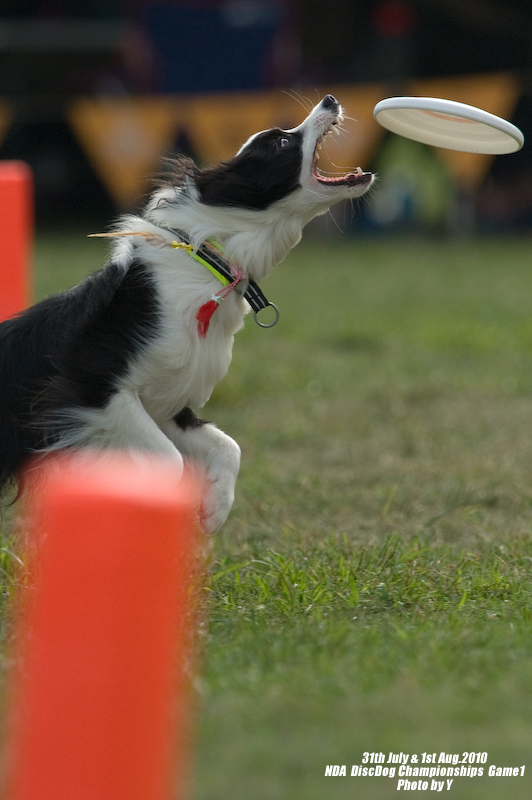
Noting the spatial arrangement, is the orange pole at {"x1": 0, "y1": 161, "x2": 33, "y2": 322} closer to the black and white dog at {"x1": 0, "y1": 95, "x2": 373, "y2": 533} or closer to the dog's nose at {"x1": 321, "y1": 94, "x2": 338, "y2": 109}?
the black and white dog at {"x1": 0, "y1": 95, "x2": 373, "y2": 533}

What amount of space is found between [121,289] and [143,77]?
13.1 m

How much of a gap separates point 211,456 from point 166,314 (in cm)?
57

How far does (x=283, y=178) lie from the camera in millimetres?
3529

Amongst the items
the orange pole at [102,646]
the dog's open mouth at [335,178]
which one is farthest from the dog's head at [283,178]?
the orange pole at [102,646]

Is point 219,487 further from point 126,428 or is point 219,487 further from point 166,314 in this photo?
point 166,314

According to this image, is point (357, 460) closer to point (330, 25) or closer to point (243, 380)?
point (243, 380)

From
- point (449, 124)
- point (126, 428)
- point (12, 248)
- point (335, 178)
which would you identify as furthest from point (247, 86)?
point (126, 428)

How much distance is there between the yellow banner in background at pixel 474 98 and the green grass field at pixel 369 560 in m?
5.19

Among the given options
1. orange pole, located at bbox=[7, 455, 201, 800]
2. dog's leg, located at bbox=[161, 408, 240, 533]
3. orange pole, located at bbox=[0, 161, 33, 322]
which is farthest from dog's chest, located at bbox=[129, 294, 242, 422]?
orange pole, located at bbox=[0, 161, 33, 322]

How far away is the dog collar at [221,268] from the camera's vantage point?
136 inches

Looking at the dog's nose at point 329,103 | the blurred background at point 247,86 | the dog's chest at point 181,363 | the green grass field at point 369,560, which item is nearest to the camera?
the green grass field at point 369,560

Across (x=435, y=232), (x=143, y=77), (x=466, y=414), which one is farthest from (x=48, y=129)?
(x=466, y=414)

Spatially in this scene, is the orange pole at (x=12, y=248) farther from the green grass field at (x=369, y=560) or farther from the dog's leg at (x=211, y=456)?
the dog's leg at (x=211, y=456)

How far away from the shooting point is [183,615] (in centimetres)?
322
